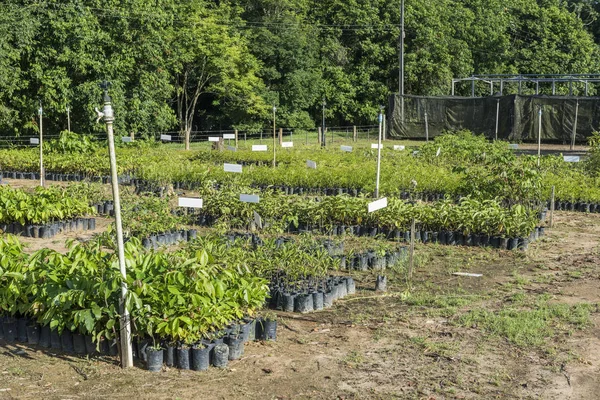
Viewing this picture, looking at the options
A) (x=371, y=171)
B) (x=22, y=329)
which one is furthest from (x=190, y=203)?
(x=371, y=171)

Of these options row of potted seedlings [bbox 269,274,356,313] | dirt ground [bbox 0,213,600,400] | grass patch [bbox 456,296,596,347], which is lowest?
dirt ground [bbox 0,213,600,400]

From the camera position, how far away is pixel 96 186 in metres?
12.5

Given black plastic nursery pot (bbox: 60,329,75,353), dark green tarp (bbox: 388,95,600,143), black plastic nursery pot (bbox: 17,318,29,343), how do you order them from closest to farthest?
black plastic nursery pot (bbox: 60,329,75,353) → black plastic nursery pot (bbox: 17,318,29,343) → dark green tarp (bbox: 388,95,600,143)

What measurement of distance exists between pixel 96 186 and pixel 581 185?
8326 mm

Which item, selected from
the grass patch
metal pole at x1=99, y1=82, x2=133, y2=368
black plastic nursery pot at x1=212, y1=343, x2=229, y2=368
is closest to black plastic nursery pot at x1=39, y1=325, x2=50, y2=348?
metal pole at x1=99, y1=82, x2=133, y2=368

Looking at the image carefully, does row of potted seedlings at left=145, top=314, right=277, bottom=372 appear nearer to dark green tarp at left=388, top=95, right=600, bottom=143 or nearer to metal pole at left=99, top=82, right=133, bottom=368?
metal pole at left=99, top=82, right=133, bottom=368

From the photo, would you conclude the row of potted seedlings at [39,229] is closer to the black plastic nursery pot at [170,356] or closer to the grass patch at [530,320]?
the black plastic nursery pot at [170,356]

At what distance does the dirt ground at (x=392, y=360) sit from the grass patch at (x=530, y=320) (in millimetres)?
19

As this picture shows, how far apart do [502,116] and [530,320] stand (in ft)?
66.2

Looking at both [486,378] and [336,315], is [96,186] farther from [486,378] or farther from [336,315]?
[486,378]

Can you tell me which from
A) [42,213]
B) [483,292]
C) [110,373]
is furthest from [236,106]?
[110,373]

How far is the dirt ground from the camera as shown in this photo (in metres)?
5.20

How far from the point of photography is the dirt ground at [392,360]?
5203 mm

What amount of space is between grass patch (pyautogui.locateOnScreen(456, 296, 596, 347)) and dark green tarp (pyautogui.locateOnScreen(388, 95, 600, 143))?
60.7 feet
